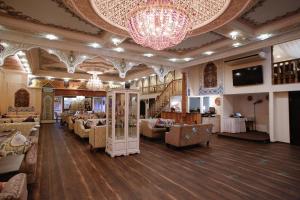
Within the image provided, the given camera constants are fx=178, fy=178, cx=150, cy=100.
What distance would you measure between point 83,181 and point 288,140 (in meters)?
7.82

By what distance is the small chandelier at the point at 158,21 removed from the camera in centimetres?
296

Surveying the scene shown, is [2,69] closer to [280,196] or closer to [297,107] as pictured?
[280,196]

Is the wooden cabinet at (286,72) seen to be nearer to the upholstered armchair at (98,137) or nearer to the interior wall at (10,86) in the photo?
the upholstered armchair at (98,137)

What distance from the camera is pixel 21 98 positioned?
42.7 feet

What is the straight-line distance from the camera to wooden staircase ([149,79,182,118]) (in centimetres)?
1223

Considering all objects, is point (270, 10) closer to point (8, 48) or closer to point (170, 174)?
point (170, 174)

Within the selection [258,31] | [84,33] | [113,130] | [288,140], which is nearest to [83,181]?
[113,130]

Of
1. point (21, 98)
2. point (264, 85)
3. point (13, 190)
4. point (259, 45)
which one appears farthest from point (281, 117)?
point (21, 98)

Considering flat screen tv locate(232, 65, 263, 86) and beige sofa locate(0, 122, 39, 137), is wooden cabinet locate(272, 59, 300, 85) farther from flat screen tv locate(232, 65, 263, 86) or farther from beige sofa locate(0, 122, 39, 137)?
beige sofa locate(0, 122, 39, 137)

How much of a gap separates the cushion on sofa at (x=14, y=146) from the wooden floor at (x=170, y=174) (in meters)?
0.73

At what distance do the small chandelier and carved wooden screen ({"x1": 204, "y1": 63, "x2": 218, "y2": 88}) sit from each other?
7288mm

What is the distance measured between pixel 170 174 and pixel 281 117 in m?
6.16

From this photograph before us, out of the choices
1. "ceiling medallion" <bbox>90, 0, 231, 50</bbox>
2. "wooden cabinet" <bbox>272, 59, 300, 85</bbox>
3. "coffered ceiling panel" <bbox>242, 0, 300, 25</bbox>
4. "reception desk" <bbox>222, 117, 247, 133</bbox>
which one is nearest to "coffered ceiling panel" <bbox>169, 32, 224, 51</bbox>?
"coffered ceiling panel" <bbox>242, 0, 300, 25</bbox>

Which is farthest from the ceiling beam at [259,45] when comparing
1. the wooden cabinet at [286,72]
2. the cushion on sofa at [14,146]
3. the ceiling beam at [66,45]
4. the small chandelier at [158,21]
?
the cushion on sofa at [14,146]
